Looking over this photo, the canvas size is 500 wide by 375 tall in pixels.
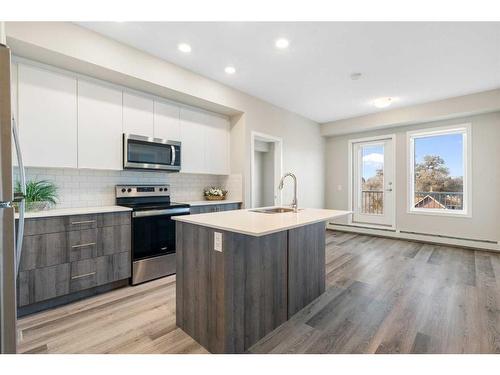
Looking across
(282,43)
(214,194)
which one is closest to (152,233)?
(214,194)

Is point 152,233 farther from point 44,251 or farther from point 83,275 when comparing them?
point 44,251

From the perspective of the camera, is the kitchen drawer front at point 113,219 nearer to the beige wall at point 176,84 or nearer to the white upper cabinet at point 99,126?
the white upper cabinet at point 99,126

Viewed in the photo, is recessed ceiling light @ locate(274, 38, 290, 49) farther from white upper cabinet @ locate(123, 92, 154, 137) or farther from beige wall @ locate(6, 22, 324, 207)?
white upper cabinet @ locate(123, 92, 154, 137)

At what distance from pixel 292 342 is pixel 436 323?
4.11 feet

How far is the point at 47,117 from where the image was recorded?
7.94 feet

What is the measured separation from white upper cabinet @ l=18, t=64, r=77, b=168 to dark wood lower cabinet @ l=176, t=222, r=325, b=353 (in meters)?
1.61

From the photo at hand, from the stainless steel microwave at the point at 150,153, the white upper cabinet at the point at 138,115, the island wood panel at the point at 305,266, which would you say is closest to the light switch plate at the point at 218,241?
the island wood panel at the point at 305,266

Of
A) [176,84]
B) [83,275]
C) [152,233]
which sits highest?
[176,84]

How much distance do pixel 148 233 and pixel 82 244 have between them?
2.13ft

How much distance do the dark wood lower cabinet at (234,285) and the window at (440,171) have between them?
4.06 m

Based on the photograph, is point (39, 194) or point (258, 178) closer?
point (39, 194)

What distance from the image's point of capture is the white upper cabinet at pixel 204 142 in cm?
361
